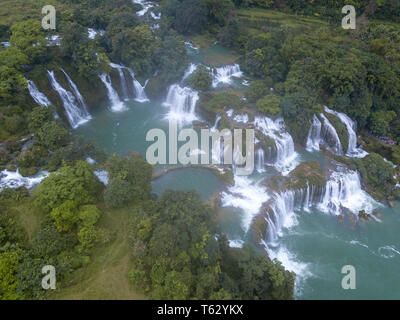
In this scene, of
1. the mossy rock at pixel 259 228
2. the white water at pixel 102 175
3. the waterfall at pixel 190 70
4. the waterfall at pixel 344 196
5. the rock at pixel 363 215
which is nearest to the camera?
the white water at pixel 102 175

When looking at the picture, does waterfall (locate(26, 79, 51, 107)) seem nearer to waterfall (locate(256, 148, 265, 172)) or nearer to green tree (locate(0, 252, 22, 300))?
green tree (locate(0, 252, 22, 300))

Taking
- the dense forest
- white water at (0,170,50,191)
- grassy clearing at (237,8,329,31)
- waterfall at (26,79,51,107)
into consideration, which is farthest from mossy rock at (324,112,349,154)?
waterfall at (26,79,51,107)

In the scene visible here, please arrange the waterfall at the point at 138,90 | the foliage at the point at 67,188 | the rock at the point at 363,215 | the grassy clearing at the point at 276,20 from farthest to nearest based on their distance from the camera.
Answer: the grassy clearing at the point at 276,20
the waterfall at the point at 138,90
the rock at the point at 363,215
the foliage at the point at 67,188

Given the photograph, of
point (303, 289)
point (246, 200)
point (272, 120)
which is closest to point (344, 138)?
point (272, 120)

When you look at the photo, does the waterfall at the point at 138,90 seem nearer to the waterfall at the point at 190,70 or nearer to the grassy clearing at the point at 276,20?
the waterfall at the point at 190,70

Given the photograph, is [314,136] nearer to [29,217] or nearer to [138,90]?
[138,90]

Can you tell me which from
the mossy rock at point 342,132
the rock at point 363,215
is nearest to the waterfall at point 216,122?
the mossy rock at point 342,132
